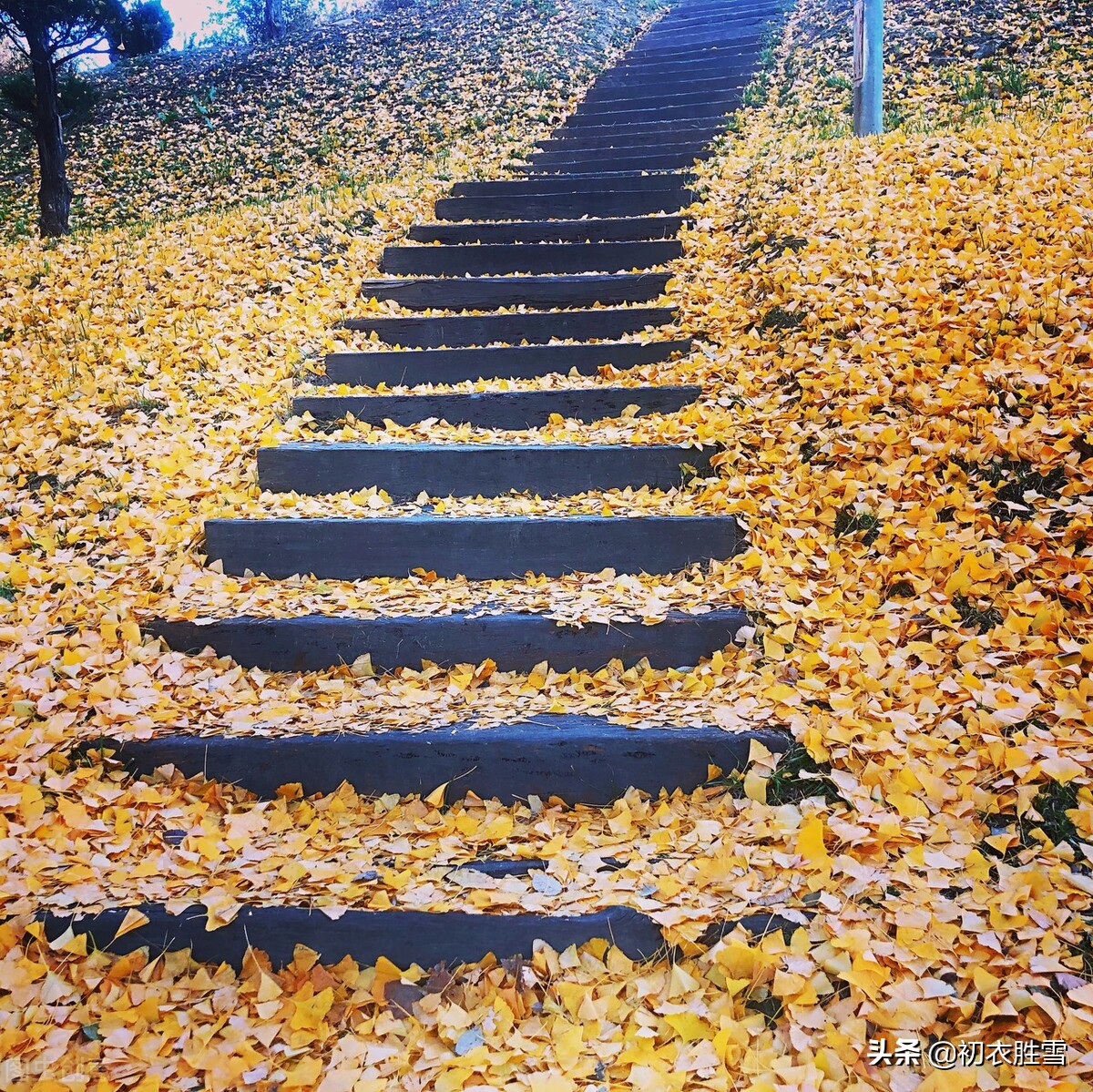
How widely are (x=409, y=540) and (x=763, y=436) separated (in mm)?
1531

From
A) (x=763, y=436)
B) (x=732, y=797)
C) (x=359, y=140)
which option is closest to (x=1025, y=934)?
(x=732, y=797)

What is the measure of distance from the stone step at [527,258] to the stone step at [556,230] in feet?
0.78

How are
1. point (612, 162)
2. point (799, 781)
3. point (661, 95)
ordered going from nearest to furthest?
point (799, 781) < point (612, 162) < point (661, 95)

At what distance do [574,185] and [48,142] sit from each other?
4698mm

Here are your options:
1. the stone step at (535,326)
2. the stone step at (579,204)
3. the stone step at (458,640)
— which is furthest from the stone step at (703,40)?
the stone step at (458,640)

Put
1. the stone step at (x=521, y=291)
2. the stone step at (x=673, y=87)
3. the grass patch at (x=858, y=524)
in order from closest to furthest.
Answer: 1. the grass patch at (x=858, y=524)
2. the stone step at (x=521, y=291)
3. the stone step at (x=673, y=87)

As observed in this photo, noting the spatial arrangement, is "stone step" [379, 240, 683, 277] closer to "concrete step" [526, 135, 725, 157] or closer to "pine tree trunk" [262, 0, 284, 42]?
"concrete step" [526, 135, 725, 157]

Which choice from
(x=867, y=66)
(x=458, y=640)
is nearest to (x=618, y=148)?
(x=867, y=66)

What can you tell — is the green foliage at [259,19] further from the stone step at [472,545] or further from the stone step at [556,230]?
the stone step at [472,545]

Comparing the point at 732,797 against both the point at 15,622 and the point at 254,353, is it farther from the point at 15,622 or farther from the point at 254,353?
the point at 254,353

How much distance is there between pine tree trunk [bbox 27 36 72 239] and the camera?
7191 millimetres

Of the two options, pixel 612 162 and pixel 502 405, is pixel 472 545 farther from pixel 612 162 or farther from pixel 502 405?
pixel 612 162

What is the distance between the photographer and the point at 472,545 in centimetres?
311

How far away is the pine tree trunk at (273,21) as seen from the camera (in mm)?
15930
